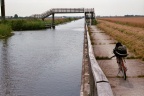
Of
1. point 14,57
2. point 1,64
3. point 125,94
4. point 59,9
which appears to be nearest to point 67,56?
→ point 14,57

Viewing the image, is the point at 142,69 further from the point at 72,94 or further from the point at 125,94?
the point at 125,94

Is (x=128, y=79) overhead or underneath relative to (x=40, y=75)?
overhead

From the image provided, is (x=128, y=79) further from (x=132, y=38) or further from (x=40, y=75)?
(x=132, y=38)

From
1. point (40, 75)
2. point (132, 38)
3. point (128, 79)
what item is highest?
point (132, 38)

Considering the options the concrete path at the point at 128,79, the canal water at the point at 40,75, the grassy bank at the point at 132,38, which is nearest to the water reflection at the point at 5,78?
the canal water at the point at 40,75

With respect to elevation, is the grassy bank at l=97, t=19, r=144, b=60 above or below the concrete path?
above

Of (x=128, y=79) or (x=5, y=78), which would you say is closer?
(x=128, y=79)

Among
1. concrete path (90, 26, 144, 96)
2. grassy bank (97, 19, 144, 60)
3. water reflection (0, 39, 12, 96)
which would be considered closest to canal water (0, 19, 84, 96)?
water reflection (0, 39, 12, 96)

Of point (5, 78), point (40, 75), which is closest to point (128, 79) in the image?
point (40, 75)

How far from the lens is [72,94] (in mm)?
12477

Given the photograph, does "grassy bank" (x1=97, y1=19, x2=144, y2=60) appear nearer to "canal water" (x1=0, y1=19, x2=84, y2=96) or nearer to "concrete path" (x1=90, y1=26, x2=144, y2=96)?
"concrete path" (x1=90, y1=26, x2=144, y2=96)

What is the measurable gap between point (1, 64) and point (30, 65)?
2.01 m

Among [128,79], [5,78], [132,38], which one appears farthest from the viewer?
[132,38]

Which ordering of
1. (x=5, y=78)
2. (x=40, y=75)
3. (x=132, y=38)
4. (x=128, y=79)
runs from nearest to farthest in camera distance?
1. (x=128, y=79)
2. (x=5, y=78)
3. (x=40, y=75)
4. (x=132, y=38)
